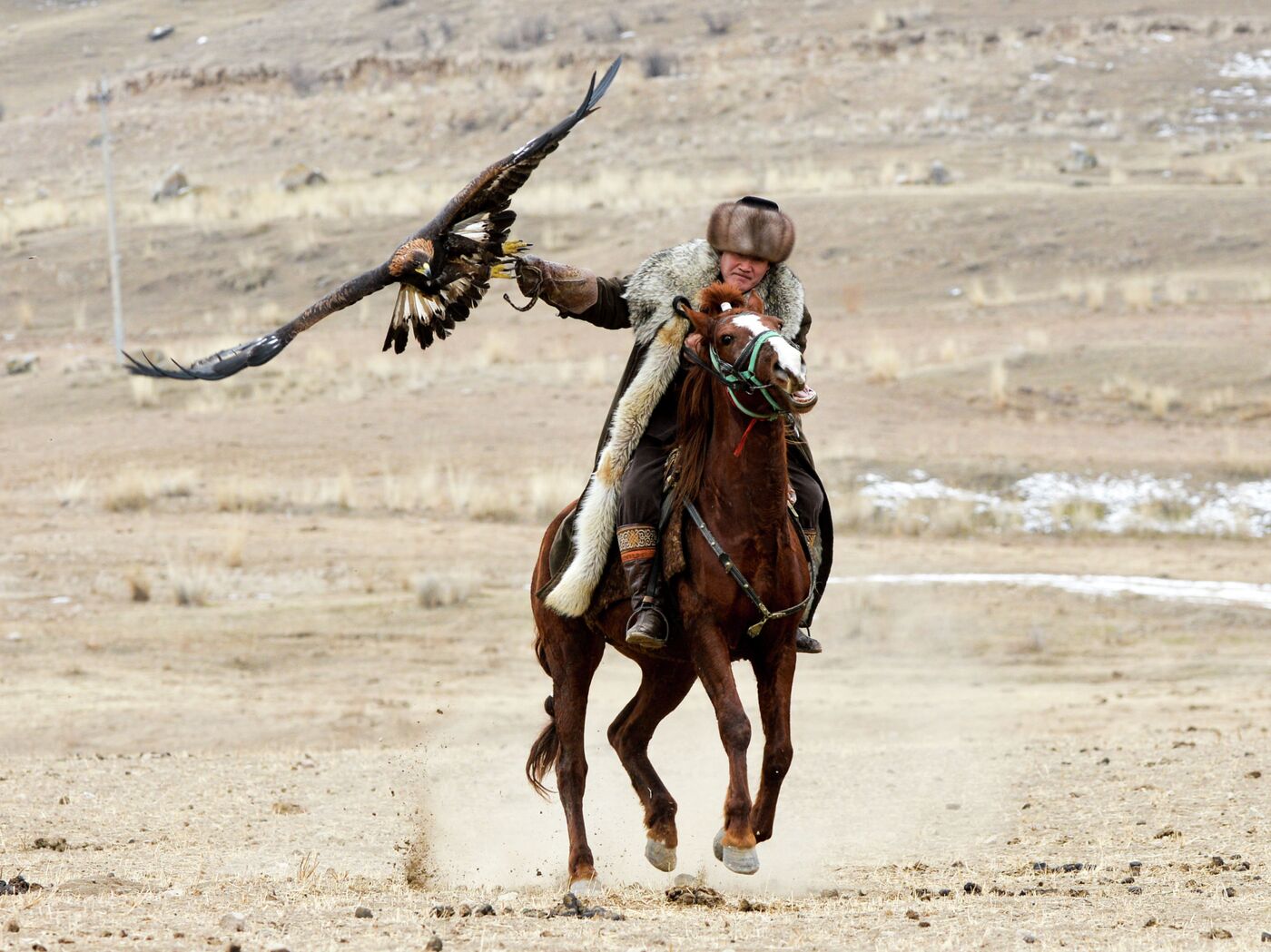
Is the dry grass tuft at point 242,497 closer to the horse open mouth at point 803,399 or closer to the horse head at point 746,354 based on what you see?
the horse head at point 746,354

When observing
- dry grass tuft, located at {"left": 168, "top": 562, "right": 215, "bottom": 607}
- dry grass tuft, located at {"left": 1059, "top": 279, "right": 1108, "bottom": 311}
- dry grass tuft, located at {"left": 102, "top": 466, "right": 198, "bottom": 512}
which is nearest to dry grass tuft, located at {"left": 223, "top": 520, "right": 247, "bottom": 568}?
dry grass tuft, located at {"left": 168, "top": 562, "right": 215, "bottom": 607}

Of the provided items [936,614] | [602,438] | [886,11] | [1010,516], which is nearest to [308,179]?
[886,11]

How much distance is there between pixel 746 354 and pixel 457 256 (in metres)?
1.81

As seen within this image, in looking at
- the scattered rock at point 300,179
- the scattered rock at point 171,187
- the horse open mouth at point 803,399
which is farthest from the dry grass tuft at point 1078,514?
the scattered rock at point 171,187

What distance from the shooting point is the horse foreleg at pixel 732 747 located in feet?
23.1

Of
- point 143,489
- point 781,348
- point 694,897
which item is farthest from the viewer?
point 143,489

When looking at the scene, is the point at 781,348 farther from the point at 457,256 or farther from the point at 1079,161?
the point at 1079,161

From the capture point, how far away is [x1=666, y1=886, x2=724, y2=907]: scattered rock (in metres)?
7.14

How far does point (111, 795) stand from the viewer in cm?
1067

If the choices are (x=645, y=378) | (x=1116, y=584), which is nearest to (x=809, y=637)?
(x=645, y=378)

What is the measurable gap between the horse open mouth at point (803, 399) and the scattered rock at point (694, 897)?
204 centimetres

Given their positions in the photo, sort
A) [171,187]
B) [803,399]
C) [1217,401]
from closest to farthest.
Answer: [803,399] < [1217,401] < [171,187]

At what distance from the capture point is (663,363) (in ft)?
26.2

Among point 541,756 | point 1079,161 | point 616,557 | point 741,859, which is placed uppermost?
point 616,557
